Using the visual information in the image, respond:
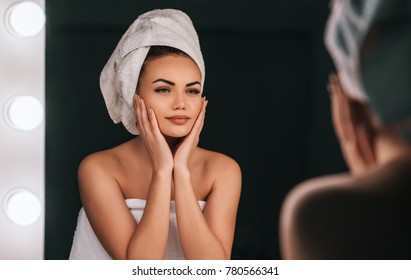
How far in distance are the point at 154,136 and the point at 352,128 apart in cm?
29

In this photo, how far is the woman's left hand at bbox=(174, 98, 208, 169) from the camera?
2.83ft

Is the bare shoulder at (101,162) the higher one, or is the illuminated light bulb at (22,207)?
the bare shoulder at (101,162)

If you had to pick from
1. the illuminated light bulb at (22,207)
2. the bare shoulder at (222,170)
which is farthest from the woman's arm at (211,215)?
the illuminated light bulb at (22,207)

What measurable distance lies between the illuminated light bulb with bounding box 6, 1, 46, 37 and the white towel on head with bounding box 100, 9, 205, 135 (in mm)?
124

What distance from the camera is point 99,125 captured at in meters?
0.87

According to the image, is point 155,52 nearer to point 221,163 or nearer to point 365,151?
point 221,163

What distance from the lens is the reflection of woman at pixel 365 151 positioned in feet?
2.61

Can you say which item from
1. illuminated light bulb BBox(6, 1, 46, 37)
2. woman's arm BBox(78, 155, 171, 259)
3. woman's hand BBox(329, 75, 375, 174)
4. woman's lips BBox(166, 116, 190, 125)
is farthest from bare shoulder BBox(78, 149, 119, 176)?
woman's hand BBox(329, 75, 375, 174)

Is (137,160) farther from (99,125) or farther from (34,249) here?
(34,249)

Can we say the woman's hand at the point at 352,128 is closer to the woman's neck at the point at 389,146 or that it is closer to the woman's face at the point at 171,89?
the woman's neck at the point at 389,146

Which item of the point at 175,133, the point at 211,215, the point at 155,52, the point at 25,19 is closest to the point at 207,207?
the point at 211,215

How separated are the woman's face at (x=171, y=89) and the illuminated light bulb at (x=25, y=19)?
18 cm
